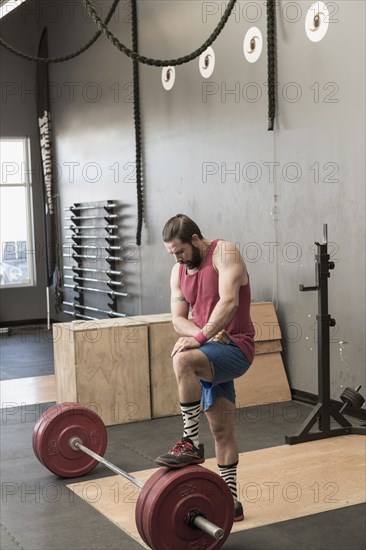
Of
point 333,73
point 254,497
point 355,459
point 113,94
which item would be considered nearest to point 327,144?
point 333,73

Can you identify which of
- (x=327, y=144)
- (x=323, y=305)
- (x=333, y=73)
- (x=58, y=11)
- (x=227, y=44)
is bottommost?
(x=323, y=305)

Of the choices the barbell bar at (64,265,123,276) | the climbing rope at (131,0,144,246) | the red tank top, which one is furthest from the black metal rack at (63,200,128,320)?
the red tank top

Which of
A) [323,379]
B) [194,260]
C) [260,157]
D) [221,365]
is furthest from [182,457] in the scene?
[260,157]

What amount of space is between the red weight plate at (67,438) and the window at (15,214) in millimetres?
6359

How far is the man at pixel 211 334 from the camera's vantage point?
316 centimetres

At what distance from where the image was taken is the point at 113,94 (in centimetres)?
786

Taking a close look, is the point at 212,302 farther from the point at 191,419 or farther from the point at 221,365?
the point at 191,419

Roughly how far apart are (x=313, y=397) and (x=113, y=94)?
3967 millimetres

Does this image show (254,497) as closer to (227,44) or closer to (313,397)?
(313,397)

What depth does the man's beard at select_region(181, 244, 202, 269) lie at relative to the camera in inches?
130

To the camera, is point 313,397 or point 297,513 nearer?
point 297,513

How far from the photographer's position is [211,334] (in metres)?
3.19

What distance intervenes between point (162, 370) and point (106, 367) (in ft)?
1.32

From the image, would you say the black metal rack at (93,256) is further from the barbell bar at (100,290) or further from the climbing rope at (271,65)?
the climbing rope at (271,65)
